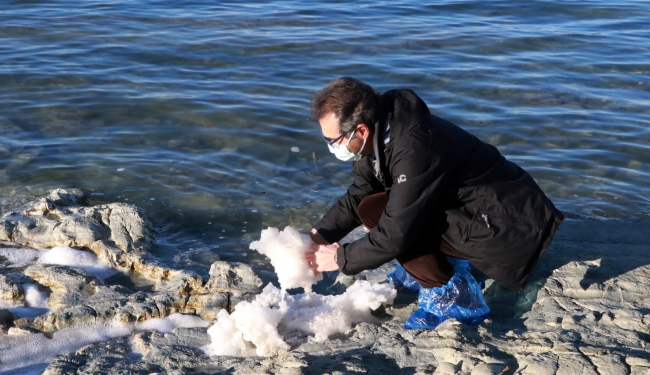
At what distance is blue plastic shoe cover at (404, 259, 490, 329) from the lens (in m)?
4.02

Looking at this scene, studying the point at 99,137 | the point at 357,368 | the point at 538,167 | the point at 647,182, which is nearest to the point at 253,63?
the point at 99,137

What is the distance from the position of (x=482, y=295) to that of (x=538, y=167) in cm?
326

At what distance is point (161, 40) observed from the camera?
10742mm

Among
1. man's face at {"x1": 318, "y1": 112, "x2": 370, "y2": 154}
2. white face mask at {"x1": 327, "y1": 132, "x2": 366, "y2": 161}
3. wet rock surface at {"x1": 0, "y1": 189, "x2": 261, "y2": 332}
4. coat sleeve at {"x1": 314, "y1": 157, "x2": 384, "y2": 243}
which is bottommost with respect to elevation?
wet rock surface at {"x1": 0, "y1": 189, "x2": 261, "y2": 332}

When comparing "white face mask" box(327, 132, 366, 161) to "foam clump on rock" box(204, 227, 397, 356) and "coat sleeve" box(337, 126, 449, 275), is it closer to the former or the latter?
"coat sleeve" box(337, 126, 449, 275)

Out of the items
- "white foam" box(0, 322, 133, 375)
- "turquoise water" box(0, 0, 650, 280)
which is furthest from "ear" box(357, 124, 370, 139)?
"turquoise water" box(0, 0, 650, 280)

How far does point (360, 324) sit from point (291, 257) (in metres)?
0.59

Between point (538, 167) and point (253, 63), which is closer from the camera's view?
point (538, 167)

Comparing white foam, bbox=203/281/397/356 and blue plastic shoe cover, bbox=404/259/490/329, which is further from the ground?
blue plastic shoe cover, bbox=404/259/490/329

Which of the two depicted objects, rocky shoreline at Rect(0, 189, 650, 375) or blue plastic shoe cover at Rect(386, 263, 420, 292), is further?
blue plastic shoe cover at Rect(386, 263, 420, 292)

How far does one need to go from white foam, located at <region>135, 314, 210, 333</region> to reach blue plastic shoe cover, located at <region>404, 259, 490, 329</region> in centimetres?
138

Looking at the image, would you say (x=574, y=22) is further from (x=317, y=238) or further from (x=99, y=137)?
(x=317, y=238)

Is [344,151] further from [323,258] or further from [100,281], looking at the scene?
[100,281]

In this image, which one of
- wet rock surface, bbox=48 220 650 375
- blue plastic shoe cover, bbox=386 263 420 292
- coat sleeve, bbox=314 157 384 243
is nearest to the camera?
wet rock surface, bbox=48 220 650 375
